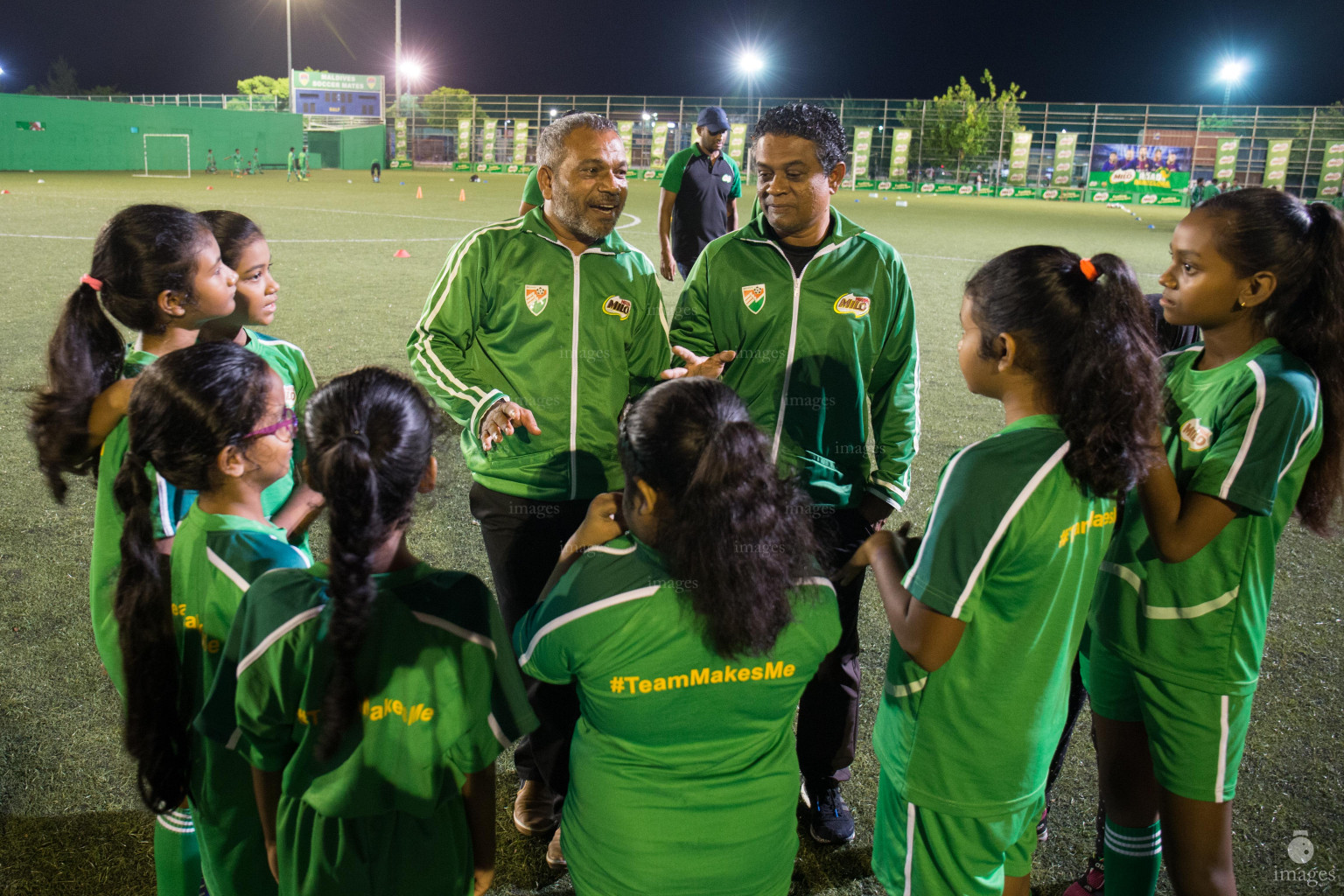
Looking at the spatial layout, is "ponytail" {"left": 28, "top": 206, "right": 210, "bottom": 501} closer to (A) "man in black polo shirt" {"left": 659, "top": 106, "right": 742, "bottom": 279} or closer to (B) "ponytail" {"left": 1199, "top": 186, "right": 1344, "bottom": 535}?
(B) "ponytail" {"left": 1199, "top": 186, "right": 1344, "bottom": 535}

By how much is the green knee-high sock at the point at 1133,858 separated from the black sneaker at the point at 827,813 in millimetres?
750

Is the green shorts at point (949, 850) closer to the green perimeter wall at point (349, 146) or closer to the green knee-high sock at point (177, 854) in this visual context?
the green knee-high sock at point (177, 854)

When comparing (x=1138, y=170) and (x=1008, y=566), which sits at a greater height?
(x=1138, y=170)

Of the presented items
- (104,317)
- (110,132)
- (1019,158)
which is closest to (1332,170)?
(1019,158)

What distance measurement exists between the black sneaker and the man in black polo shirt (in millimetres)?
6809

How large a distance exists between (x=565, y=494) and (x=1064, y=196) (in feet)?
135

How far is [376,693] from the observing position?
160 centimetres

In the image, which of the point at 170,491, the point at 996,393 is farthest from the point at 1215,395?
the point at 170,491

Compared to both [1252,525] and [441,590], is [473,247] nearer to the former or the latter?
[441,590]

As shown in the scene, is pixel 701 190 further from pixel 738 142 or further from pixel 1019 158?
pixel 1019 158

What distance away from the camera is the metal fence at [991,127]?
3947 cm

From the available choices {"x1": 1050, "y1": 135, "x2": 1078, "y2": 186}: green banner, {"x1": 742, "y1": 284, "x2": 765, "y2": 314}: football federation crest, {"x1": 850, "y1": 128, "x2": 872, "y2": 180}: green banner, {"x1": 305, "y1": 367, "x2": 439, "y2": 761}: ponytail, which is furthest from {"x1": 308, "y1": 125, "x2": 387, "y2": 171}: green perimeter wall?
{"x1": 305, "y1": 367, "x2": 439, "y2": 761}: ponytail

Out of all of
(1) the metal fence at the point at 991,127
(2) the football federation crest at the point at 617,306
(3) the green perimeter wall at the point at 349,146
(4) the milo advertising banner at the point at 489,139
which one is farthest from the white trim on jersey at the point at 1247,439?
(3) the green perimeter wall at the point at 349,146

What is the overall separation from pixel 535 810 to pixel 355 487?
5.37 ft
